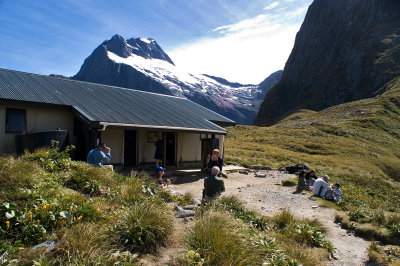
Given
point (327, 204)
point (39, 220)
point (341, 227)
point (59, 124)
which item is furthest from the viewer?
point (59, 124)

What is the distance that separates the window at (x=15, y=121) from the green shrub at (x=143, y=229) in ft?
31.0

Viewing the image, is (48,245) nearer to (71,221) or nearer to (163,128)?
(71,221)

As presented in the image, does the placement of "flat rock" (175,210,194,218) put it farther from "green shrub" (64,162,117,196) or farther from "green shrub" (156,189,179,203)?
"green shrub" (64,162,117,196)

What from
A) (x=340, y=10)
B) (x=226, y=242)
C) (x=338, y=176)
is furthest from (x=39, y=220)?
(x=340, y=10)

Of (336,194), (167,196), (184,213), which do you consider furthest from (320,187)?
(184,213)

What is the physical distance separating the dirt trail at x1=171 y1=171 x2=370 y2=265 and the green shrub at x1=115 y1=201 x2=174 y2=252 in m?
3.26

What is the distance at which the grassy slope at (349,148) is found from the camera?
19016 millimetres

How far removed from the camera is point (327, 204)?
10.1 metres

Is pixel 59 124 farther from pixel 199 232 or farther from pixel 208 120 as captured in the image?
pixel 199 232

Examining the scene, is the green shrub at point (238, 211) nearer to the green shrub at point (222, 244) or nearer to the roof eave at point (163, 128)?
the green shrub at point (222, 244)

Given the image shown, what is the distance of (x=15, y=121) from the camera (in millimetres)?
11992

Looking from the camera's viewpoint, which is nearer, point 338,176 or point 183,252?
point 183,252

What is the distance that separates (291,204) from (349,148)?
26.9m

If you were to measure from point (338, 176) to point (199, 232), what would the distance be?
59.7ft
